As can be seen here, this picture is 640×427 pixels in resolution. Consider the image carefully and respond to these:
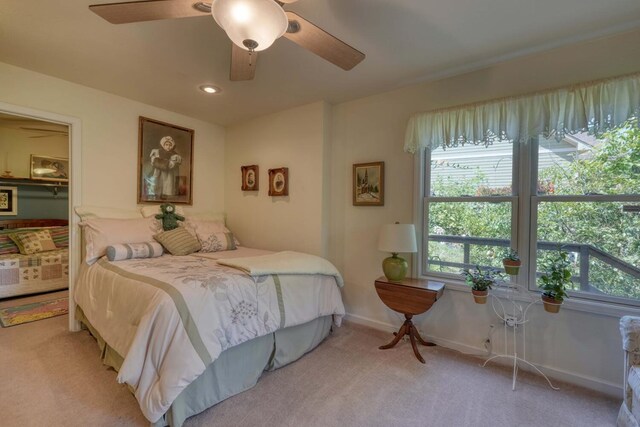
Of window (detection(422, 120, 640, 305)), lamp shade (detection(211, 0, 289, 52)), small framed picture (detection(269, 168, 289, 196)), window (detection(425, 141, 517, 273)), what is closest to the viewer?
lamp shade (detection(211, 0, 289, 52))

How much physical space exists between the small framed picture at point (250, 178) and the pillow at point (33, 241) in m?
2.90

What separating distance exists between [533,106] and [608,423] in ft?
6.37

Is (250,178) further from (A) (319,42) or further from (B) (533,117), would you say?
(B) (533,117)

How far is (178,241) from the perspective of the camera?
2.82 m

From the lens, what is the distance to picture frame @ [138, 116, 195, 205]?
315 centimetres

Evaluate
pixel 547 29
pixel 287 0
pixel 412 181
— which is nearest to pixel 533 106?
pixel 547 29

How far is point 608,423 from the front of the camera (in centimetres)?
160

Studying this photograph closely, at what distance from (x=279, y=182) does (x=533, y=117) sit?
235 cm

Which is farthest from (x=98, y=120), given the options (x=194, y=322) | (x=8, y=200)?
(x=8, y=200)

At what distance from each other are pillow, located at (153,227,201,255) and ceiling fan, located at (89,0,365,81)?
184 centimetres

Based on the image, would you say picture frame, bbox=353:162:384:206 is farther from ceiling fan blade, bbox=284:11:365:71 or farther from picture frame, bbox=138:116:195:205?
picture frame, bbox=138:116:195:205

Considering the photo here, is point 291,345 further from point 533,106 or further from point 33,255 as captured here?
point 33,255

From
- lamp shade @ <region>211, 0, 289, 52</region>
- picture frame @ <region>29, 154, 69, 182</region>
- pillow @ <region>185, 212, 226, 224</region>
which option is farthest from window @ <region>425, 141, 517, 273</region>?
picture frame @ <region>29, 154, 69, 182</region>

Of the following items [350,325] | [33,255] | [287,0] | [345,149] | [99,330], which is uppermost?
[287,0]
